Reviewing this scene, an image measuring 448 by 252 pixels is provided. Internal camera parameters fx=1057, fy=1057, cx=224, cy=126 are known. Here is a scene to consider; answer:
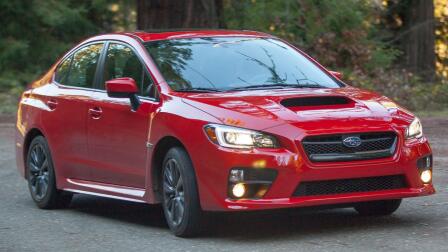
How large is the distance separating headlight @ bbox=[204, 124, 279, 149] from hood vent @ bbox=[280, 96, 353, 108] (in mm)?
480

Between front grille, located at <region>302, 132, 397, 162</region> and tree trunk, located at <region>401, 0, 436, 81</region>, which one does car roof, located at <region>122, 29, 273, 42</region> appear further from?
tree trunk, located at <region>401, 0, 436, 81</region>

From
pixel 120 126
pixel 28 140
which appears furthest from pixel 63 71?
pixel 120 126

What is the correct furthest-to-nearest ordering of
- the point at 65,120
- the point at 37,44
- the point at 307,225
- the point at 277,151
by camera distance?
1. the point at 37,44
2. the point at 65,120
3. the point at 307,225
4. the point at 277,151

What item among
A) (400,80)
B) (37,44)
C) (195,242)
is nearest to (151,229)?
(195,242)

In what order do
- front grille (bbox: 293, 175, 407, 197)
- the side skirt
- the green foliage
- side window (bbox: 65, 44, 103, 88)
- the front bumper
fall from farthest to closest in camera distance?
the green foliage
side window (bbox: 65, 44, 103, 88)
the side skirt
front grille (bbox: 293, 175, 407, 197)
the front bumper

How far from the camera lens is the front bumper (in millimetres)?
7430

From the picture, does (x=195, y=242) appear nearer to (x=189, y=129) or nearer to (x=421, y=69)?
(x=189, y=129)

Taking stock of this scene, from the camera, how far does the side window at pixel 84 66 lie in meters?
9.84

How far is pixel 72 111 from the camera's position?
967cm

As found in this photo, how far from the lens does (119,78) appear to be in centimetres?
881

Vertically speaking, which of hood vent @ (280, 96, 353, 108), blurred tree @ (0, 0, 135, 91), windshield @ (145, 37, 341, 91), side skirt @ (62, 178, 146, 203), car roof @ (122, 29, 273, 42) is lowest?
blurred tree @ (0, 0, 135, 91)

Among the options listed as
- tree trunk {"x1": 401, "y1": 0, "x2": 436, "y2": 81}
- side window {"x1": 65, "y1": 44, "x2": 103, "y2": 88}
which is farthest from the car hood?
tree trunk {"x1": 401, "y1": 0, "x2": 436, "y2": 81}

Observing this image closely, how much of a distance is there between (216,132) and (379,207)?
6.26 ft

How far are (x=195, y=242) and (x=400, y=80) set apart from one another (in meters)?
16.1
